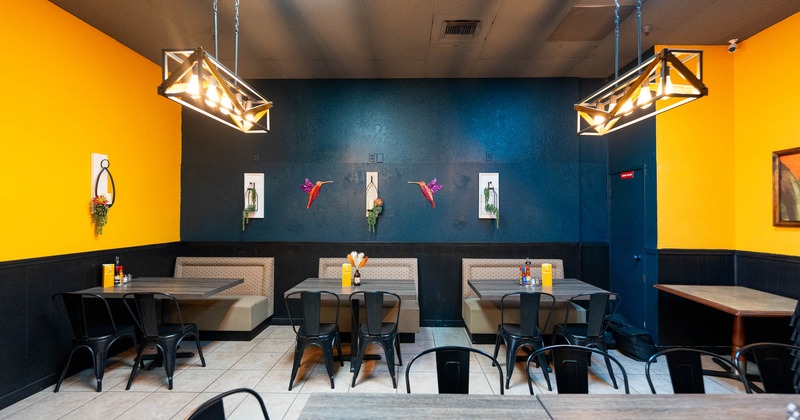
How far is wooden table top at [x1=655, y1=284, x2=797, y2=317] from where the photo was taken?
302 centimetres

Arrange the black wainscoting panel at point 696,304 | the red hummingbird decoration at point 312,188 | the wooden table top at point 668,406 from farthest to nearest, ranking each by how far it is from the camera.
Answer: the red hummingbird decoration at point 312,188 < the black wainscoting panel at point 696,304 < the wooden table top at point 668,406

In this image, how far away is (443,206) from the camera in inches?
210

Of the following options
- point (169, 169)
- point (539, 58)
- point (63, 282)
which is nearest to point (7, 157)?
point (63, 282)

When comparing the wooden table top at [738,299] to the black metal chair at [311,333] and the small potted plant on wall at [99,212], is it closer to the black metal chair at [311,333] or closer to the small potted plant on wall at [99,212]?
the black metal chair at [311,333]

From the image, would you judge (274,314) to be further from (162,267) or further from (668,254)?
(668,254)

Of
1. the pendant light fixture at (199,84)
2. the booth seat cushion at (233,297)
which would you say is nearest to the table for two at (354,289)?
the booth seat cushion at (233,297)

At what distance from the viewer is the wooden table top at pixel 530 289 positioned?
12.1ft

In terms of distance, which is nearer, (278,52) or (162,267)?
(278,52)

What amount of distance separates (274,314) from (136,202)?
2325 millimetres

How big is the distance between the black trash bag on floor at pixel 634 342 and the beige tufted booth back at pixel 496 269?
3.30 ft

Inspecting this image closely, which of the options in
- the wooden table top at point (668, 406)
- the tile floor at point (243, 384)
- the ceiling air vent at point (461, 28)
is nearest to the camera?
the wooden table top at point (668, 406)

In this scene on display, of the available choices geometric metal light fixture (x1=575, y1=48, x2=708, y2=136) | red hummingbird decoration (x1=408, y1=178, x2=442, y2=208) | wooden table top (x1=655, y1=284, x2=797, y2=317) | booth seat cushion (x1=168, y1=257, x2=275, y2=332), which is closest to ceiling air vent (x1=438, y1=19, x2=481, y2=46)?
geometric metal light fixture (x1=575, y1=48, x2=708, y2=136)

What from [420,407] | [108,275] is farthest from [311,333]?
[108,275]

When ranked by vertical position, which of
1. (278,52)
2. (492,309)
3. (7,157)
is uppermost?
(278,52)
